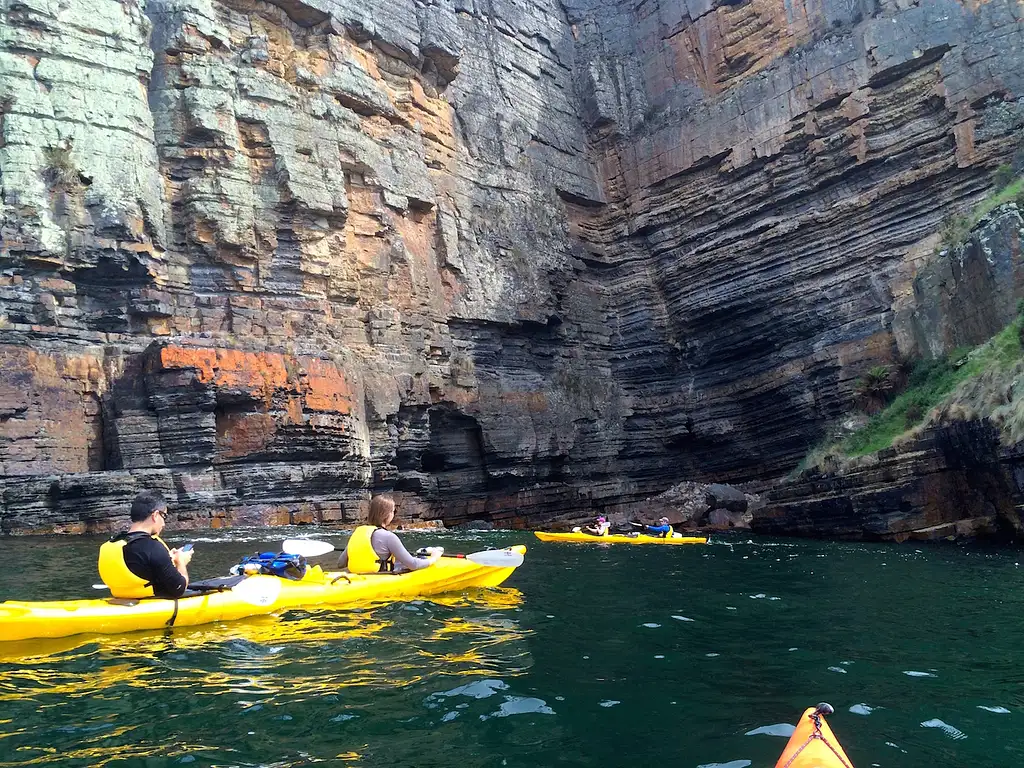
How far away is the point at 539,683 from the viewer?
4.91 m

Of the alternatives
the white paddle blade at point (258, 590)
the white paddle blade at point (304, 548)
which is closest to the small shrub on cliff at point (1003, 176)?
the white paddle blade at point (304, 548)

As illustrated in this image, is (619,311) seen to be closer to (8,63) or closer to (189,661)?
(8,63)

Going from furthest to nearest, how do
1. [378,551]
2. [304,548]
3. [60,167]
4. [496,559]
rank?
[60,167] → [496,559] → [378,551] → [304,548]

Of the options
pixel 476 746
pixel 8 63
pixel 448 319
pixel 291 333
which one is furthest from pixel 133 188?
pixel 476 746

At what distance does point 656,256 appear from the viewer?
32.1 meters

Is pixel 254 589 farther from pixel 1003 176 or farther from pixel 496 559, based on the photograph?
pixel 1003 176

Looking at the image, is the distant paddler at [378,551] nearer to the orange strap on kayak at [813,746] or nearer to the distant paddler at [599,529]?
the orange strap on kayak at [813,746]

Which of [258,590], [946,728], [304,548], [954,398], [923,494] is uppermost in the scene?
[954,398]

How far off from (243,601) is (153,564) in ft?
3.07

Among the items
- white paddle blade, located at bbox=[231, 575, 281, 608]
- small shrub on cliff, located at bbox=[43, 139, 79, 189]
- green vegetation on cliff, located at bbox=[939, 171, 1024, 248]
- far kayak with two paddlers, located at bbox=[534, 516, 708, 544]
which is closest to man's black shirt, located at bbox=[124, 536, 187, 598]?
white paddle blade, located at bbox=[231, 575, 281, 608]

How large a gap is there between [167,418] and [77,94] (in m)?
8.93

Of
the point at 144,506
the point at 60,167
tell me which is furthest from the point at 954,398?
the point at 60,167

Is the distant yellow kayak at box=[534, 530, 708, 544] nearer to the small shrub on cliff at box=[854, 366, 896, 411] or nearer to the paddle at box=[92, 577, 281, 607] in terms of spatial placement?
the small shrub on cliff at box=[854, 366, 896, 411]

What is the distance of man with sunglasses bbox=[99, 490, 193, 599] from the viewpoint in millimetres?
6016
